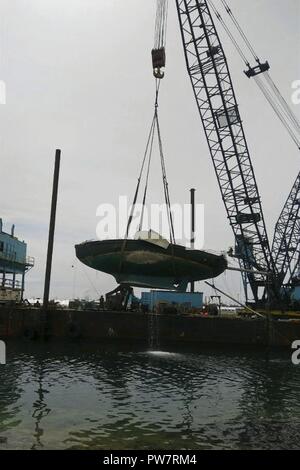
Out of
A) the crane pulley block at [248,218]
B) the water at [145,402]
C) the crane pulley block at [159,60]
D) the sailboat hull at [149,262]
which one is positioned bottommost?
the water at [145,402]

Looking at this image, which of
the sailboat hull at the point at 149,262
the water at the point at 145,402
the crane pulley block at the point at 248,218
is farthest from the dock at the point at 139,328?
the crane pulley block at the point at 248,218

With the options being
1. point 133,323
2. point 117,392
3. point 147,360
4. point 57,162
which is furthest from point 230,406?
point 57,162

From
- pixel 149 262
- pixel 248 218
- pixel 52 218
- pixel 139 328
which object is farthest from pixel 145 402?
pixel 248 218

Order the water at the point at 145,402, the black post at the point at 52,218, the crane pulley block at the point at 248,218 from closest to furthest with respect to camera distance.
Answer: the water at the point at 145,402 → the black post at the point at 52,218 → the crane pulley block at the point at 248,218

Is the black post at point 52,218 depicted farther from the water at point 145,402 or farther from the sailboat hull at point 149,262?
the water at point 145,402

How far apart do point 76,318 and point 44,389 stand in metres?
17.9

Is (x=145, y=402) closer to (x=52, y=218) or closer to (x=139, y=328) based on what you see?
(x=139, y=328)

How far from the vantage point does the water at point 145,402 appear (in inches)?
A: 489

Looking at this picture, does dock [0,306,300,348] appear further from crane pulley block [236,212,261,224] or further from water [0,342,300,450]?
crane pulley block [236,212,261,224]

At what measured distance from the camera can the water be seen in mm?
12430
